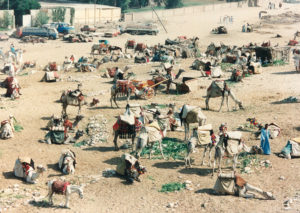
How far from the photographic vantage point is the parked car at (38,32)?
50.0 m

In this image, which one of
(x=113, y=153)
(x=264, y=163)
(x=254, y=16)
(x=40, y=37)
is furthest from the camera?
(x=254, y=16)

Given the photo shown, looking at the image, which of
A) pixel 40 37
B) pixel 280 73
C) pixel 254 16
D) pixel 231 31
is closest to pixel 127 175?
pixel 280 73

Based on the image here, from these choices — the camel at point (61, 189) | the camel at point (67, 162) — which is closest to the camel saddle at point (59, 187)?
the camel at point (61, 189)

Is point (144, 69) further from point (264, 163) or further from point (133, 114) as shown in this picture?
point (264, 163)

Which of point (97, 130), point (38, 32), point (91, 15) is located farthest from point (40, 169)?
point (91, 15)

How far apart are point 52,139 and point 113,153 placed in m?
2.70

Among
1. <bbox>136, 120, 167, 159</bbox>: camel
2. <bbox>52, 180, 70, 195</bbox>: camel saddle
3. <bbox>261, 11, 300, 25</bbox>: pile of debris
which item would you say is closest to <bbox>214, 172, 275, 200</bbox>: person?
<bbox>136, 120, 167, 159</bbox>: camel

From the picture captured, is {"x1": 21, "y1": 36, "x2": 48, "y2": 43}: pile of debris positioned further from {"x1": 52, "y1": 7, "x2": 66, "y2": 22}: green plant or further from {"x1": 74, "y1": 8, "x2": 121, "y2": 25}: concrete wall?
{"x1": 74, "y1": 8, "x2": 121, "y2": 25}: concrete wall

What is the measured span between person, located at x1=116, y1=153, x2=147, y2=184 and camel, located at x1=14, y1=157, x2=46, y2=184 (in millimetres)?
2561

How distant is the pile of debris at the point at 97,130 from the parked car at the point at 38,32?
29.7 meters

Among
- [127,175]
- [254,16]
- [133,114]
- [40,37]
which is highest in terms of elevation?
[254,16]

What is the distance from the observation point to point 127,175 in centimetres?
1583

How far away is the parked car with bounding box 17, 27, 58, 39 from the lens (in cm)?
5000

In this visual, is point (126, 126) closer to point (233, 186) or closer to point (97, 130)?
point (97, 130)
